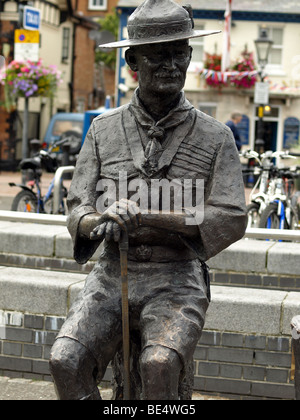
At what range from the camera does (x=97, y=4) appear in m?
51.9

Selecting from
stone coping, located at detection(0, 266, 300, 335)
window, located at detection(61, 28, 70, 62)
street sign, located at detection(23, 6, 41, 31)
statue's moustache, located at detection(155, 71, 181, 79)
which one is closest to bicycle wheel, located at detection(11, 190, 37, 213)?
stone coping, located at detection(0, 266, 300, 335)

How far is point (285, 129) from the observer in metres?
30.3

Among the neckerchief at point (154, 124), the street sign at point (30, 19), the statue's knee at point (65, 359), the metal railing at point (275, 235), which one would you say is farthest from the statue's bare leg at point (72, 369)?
the street sign at point (30, 19)

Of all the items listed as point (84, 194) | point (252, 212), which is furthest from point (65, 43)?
point (84, 194)

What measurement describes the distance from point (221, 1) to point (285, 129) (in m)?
5.20

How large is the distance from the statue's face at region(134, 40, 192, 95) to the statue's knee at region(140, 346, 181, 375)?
1.14 metres

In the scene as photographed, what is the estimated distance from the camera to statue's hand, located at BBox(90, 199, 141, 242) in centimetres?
341

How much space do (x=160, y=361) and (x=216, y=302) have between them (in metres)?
2.25

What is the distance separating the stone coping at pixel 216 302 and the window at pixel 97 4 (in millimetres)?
47370

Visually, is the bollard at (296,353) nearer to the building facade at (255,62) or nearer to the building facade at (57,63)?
the building facade at (57,63)

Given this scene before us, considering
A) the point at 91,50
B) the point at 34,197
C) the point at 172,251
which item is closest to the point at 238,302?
the point at 172,251

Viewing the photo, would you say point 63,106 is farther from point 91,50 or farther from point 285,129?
point 285,129

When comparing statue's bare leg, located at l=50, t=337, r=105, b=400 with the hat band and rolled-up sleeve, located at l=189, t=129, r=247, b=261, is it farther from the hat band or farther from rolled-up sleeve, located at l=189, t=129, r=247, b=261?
the hat band
